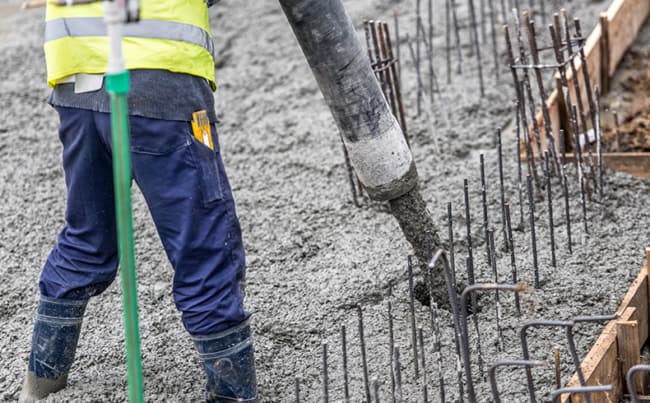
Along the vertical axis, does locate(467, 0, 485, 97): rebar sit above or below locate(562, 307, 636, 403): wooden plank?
above

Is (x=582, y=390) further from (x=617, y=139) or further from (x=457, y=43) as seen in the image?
(x=457, y=43)

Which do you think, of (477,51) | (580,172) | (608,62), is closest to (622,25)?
(608,62)

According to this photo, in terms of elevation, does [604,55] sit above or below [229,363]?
above

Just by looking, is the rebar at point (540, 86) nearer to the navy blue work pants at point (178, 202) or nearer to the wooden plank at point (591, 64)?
the wooden plank at point (591, 64)

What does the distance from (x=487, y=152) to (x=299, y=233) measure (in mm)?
1119

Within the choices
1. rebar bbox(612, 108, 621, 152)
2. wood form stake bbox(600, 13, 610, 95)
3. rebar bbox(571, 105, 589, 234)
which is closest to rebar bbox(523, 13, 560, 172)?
rebar bbox(571, 105, 589, 234)

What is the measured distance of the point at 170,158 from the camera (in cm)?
300

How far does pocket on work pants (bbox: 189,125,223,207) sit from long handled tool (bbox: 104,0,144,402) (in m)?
0.49

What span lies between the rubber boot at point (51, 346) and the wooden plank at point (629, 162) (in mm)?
2420

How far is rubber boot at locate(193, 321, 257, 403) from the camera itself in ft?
10.2

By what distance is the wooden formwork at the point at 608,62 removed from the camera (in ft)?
15.3

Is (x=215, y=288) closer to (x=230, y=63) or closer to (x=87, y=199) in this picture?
(x=87, y=199)

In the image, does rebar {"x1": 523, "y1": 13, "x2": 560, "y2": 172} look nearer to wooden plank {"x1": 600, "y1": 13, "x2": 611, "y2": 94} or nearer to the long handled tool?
wooden plank {"x1": 600, "y1": 13, "x2": 611, "y2": 94}

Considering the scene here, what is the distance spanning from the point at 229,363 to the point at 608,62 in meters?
3.35
